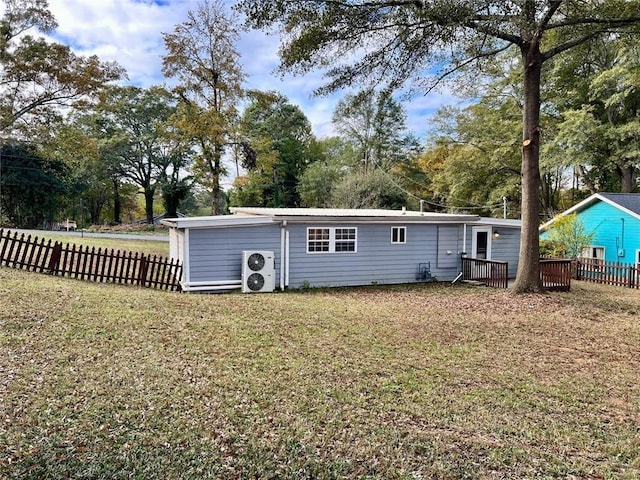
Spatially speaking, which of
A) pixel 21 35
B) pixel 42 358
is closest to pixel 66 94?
pixel 21 35

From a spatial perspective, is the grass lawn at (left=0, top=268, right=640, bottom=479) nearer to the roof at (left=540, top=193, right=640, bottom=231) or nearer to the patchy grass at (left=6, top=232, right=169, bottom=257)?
the patchy grass at (left=6, top=232, right=169, bottom=257)

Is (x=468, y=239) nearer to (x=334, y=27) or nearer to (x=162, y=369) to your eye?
(x=334, y=27)

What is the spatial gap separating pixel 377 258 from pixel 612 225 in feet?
33.5

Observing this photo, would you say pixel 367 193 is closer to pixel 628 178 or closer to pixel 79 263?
pixel 628 178

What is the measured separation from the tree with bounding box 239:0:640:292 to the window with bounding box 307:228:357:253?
3.81m

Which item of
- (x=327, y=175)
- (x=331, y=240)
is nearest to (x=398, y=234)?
(x=331, y=240)

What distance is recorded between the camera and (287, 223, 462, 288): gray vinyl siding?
11.6m

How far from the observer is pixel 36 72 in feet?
50.3

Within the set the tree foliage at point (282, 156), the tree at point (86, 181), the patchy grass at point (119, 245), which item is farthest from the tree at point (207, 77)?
the tree foliage at point (282, 156)

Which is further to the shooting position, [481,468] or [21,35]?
[21,35]

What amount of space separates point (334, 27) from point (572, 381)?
819cm

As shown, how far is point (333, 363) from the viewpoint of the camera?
16.8 feet

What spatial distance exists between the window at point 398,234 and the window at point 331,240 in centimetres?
126

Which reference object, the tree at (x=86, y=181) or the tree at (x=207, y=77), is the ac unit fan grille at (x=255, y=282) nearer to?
the tree at (x=207, y=77)
